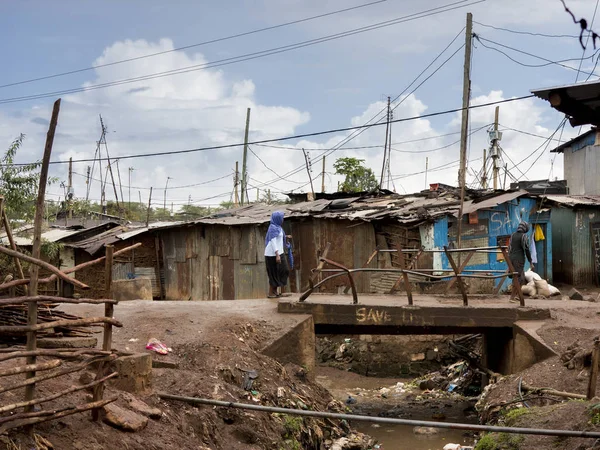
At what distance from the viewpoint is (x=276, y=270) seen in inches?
520

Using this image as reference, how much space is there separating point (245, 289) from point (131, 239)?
4.05m

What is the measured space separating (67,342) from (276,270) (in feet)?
21.0

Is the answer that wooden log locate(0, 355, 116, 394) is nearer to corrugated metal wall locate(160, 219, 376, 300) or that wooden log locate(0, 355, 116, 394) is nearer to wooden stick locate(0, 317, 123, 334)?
wooden stick locate(0, 317, 123, 334)

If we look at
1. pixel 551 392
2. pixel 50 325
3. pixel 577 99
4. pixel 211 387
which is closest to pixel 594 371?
pixel 551 392

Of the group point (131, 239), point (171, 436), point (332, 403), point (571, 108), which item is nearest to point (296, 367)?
point (332, 403)

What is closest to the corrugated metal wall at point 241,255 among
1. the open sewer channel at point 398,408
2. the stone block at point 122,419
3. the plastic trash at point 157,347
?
the open sewer channel at point 398,408

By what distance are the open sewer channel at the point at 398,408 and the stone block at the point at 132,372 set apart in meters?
4.81

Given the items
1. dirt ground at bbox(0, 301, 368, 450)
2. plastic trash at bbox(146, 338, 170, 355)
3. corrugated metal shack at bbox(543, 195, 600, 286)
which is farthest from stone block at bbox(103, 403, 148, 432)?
corrugated metal shack at bbox(543, 195, 600, 286)

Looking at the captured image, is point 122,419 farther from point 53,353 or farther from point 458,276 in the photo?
point 458,276

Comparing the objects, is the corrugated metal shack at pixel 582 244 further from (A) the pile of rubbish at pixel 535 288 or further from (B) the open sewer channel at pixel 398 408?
(B) the open sewer channel at pixel 398 408

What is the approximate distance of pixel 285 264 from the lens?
1324cm

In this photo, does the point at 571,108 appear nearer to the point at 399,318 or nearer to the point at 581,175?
the point at 399,318

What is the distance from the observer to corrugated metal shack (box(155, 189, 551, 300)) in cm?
1811

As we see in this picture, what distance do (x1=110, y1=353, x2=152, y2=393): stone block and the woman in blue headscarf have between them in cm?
571
